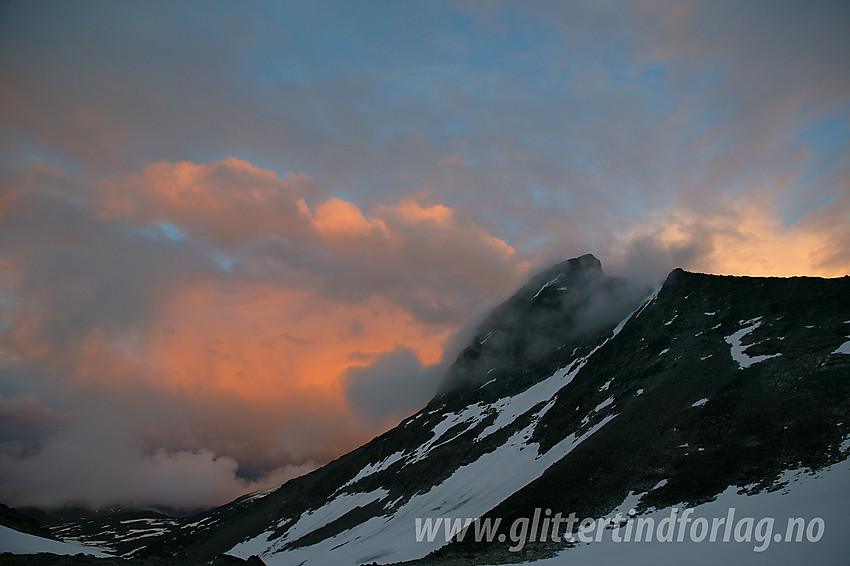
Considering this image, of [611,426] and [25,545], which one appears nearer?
[25,545]

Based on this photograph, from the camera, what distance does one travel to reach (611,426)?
55.4 metres

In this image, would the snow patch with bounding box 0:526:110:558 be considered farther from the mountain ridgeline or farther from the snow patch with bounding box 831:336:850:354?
the snow patch with bounding box 831:336:850:354

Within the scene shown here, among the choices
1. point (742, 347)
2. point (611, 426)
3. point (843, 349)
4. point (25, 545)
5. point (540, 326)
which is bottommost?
point (611, 426)

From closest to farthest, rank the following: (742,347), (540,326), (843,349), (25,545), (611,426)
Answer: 1. (25,545)
2. (843,349)
3. (611,426)
4. (742,347)
5. (540,326)

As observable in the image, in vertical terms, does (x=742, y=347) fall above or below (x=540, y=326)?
below

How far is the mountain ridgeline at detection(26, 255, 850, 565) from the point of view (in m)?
37.6

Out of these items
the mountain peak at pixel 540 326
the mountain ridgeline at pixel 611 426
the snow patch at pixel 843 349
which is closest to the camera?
the mountain ridgeline at pixel 611 426

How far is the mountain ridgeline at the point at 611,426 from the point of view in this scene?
37594 millimetres

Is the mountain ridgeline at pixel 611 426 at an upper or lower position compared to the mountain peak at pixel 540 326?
lower

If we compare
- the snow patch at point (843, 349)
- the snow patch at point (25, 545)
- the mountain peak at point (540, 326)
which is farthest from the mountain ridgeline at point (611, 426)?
the snow patch at point (25, 545)

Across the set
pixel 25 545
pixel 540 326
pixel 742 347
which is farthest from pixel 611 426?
pixel 540 326

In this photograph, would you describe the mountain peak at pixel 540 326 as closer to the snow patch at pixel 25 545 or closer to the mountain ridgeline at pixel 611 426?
the mountain ridgeline at pixel 611 426

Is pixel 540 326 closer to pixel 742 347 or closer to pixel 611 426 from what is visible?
pixel 742 347

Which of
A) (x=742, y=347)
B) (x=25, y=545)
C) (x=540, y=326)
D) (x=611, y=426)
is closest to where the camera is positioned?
(x=25, y=545)
